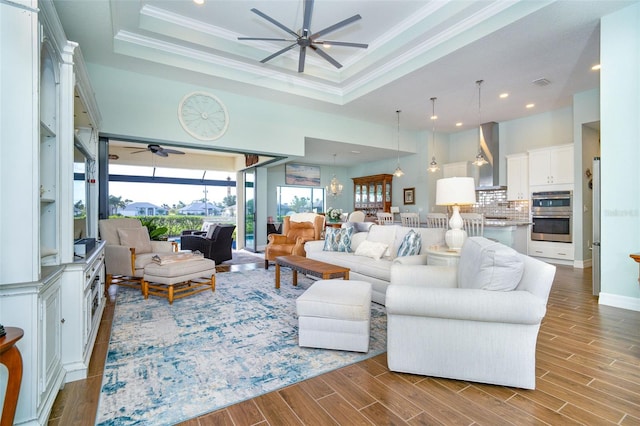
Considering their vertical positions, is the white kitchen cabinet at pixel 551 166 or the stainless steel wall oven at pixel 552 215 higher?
the white kitchen cabinet at pixel 551 166

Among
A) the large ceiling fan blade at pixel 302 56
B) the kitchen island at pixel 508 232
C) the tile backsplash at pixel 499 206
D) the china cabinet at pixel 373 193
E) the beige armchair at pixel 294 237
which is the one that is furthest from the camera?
the china cabinet at pixel 373 193

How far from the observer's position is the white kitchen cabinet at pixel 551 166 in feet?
19.1

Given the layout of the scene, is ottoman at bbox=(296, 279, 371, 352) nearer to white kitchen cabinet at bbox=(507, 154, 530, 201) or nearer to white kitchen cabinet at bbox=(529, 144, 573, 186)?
white kitchen cabinet at bbox=(529, 144, 573, 186)

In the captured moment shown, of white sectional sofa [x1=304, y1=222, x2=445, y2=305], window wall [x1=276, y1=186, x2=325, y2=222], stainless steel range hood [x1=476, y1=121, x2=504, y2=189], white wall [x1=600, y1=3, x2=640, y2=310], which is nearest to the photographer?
white wall [x1=600, y1=3, x2=640, y2=310]

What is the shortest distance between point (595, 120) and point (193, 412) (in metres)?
7.26

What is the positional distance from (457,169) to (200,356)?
7630 mm

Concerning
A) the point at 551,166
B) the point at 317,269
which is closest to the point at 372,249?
the point at 317,269

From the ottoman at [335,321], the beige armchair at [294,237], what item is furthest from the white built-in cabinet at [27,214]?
the beige armchair at [294,237]

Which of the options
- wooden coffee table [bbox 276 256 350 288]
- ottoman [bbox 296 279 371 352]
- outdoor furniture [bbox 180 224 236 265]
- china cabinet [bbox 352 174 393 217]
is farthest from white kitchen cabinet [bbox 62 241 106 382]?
china cabinet [bbox 352 174 393 217]

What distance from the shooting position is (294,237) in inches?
231

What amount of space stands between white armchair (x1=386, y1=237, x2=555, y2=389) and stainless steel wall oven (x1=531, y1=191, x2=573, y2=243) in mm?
5290

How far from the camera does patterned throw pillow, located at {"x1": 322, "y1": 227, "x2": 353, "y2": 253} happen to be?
469 cm

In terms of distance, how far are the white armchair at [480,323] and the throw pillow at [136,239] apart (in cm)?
423

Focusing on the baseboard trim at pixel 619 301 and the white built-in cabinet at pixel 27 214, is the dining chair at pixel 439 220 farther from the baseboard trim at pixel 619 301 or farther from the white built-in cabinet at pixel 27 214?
the white built-in cabinet at pixel 27 214
